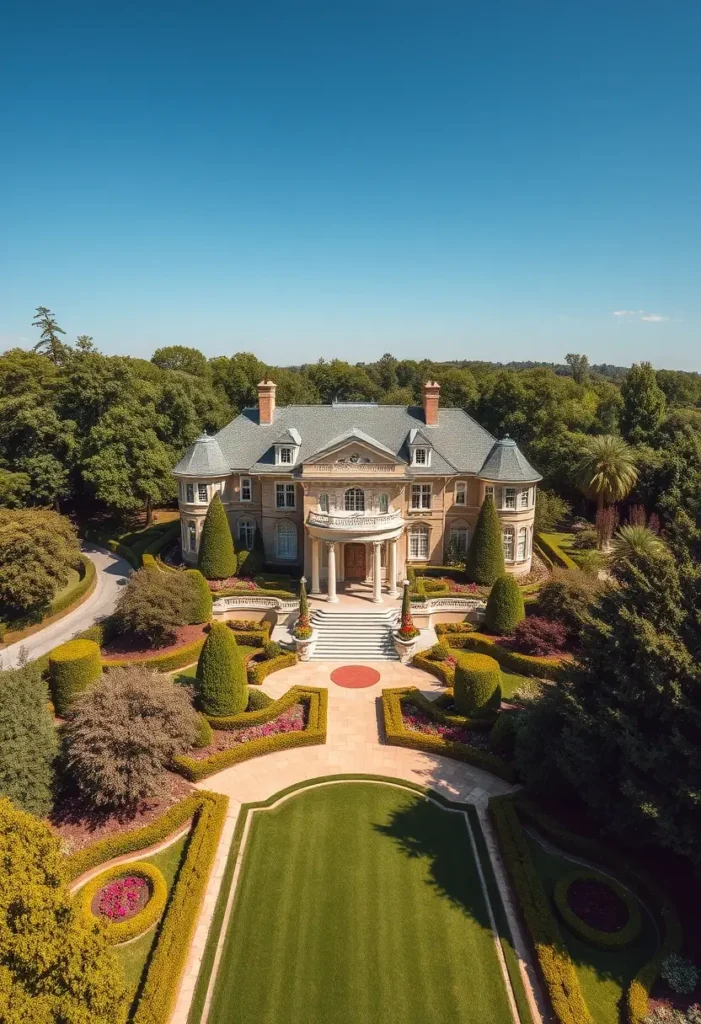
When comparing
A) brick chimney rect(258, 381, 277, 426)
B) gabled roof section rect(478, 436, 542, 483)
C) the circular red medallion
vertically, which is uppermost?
brick chimney rect(258, 381, 277, 426)

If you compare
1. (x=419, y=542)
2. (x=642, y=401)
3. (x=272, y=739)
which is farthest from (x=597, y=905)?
(x=642, y=401)

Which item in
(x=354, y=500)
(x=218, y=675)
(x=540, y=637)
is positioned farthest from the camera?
(x=354, y=500)

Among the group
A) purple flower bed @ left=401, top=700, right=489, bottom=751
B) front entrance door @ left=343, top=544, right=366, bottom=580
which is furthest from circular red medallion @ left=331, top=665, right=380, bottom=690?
front entrance door @ left=343, top=544, right=366, bottom=580

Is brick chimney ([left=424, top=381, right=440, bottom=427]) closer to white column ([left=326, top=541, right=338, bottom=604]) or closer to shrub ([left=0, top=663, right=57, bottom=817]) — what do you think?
white column ([left=326, top=541, right=338, bottom=604])

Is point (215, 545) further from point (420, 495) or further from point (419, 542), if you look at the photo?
point (420, 495)

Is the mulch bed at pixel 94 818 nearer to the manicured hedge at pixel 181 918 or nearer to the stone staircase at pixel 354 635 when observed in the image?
the manicured hedge at pixel 181 918
